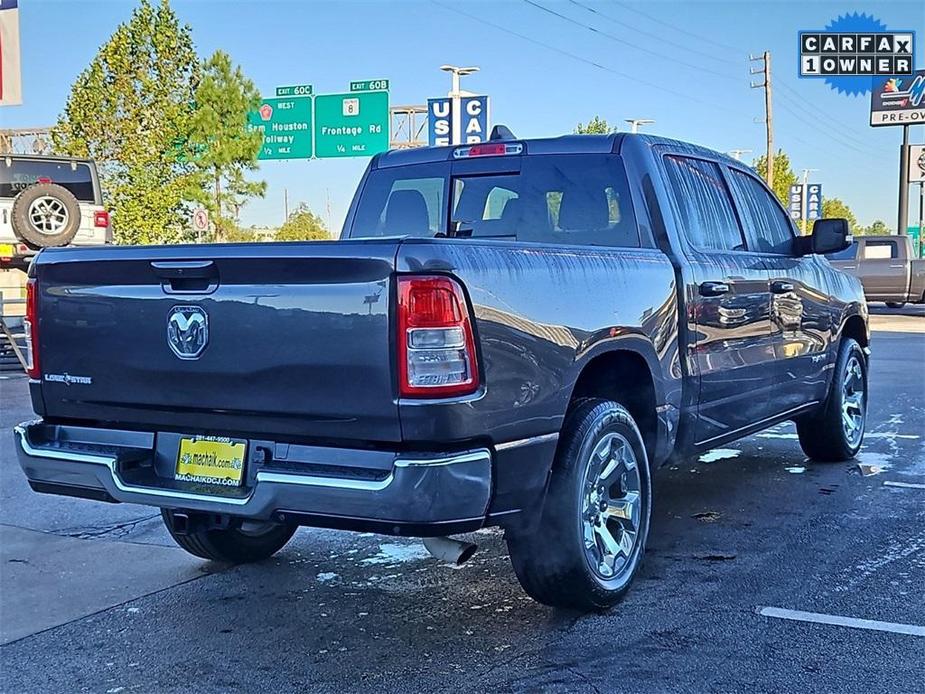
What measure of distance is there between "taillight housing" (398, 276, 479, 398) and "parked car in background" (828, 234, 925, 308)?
22.4m

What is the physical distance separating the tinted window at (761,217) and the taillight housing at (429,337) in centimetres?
304

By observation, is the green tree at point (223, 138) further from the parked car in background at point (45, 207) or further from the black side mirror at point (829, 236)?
the black side mirror at point (829, 236)

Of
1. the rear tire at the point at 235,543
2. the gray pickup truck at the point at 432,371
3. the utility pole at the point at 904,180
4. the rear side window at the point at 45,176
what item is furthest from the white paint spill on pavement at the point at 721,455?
the utility pole at the point at 904,180

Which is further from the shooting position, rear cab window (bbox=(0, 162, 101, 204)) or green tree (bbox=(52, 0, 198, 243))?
green tree (bbox=(52, 0, 198, 243))

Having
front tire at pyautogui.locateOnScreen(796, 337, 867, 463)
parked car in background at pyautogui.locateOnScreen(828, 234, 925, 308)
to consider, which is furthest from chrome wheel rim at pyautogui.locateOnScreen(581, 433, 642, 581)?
parked car in background at pyautogui.locateOnScreen(828, 234, 925, 308)

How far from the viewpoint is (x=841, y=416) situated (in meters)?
6.73

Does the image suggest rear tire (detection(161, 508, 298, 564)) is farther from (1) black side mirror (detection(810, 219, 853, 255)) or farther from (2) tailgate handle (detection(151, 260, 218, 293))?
(1) black side mirror (detection(810, 219, 853, 255))

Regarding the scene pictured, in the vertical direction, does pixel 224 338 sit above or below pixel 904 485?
above

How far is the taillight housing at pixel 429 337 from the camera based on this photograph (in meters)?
3.12

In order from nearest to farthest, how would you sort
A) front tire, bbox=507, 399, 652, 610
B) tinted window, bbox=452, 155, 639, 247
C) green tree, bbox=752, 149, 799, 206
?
front tire, bbox=507, 399, 652, 610 < tinted window, bbox=452, 155, 639, 247 < green tree, bbox=752, 149, 799, 206

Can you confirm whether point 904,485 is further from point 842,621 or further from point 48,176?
point 48,176

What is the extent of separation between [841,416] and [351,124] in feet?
74.2

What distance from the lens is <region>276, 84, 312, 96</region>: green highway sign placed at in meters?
28.1


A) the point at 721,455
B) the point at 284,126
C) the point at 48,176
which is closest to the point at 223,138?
the point at 284,126
